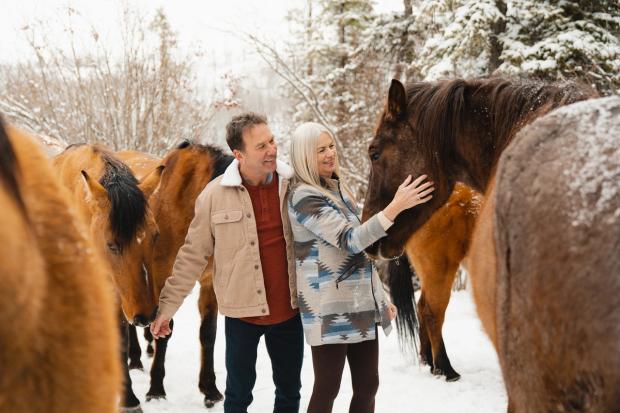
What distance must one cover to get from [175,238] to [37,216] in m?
4.02

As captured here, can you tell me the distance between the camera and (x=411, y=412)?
4285 mm

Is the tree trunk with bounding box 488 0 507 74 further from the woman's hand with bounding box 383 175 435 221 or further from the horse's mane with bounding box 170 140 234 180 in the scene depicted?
the woman's hand with bounding box 383 175 435 221

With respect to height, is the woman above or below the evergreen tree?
below

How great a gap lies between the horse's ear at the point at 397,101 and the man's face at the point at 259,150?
73 centimetres

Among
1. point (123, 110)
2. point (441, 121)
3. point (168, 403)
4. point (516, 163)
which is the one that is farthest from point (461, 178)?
point (123, 110)

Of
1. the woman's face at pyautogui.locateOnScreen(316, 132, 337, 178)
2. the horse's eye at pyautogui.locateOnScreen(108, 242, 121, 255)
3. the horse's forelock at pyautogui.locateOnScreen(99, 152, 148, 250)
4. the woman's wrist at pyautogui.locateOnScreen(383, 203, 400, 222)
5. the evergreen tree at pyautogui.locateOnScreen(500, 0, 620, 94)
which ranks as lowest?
the horse's eye at pyautogui.locateOnScreen(108, 242, 121, 255)

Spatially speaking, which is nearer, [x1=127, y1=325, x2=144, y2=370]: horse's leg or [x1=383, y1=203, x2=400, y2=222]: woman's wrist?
[x1=383, y1=203, x2=400, y2=222]: woman's wrist

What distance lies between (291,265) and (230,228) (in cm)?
41

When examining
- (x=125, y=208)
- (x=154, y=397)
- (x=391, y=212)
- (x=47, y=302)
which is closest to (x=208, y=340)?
(x=154, y=397)

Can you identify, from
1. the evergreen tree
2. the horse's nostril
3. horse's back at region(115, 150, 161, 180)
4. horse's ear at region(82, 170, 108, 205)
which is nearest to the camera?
the horse's nostril

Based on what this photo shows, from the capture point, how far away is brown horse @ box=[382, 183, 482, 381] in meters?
4.83

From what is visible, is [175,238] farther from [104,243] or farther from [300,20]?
[300,20]

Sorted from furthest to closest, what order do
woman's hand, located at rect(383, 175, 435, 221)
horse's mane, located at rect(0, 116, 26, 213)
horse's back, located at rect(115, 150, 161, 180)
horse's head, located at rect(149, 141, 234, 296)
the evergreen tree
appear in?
the evergreen tree < horse's back, located at rect(115, 150, 161, 180) < horse's head, located at rect(149, 141, 234, 296) < woman's hand, located at rect(383, 175, 435, 221) < horse's mane, located at rect(0, 116, 26, 213)

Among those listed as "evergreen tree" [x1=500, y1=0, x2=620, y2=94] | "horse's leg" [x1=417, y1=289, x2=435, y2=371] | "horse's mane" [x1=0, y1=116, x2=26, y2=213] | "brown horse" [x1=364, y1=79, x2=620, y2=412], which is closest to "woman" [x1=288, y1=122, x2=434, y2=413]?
"brown horse" [x1=364, y1=79, x2=620, y2=412]
